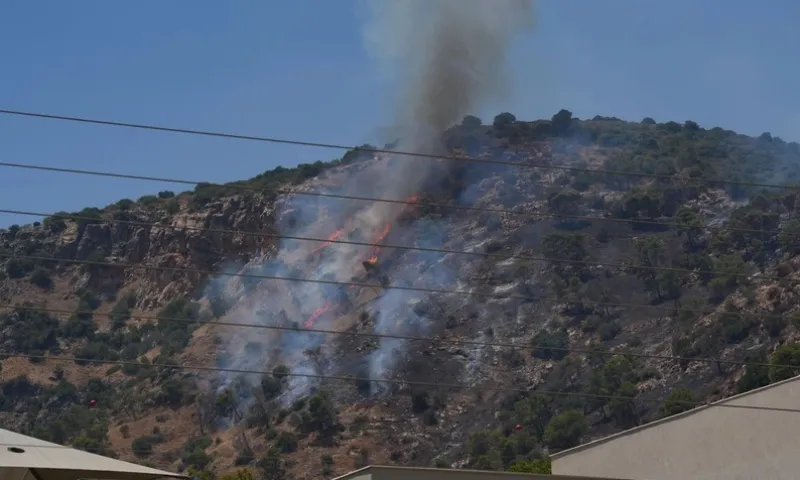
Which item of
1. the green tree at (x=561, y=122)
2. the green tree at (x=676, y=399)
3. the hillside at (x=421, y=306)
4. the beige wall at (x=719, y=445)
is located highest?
the green tree at (x=561, y=122)

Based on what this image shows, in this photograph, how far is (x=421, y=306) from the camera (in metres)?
130

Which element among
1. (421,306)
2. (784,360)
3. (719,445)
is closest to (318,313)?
(421,306)

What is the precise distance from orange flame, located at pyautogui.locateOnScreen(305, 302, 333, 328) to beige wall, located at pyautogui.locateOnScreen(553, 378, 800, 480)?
111 meters

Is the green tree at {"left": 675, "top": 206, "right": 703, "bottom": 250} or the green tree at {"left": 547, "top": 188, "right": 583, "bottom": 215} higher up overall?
the green tree at {"left": 547, "top": 188, "right": 583, "bottom": 215}

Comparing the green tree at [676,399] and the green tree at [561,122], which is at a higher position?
the green tree at [561,122]

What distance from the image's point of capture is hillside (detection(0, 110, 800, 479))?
9794 centimetres

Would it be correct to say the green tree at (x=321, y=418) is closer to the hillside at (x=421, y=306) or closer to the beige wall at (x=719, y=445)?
the hillside at (x=421, y=306)

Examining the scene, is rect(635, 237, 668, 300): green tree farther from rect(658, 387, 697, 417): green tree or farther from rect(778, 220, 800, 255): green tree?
rect(658, 387, 697, 417): green tree

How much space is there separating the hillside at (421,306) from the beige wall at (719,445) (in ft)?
157

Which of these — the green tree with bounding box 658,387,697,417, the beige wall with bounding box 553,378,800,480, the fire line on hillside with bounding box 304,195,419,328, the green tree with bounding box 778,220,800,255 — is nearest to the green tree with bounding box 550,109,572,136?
the fire line on hillside with bounding box 304,195,419,328

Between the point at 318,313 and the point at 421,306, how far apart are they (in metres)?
17.2

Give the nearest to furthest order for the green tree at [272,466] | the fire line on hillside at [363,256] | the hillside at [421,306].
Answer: the green tree at [272,466], the hillside at [421,306], the fire line on hillside at [363,256]

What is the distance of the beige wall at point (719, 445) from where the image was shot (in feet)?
84.8

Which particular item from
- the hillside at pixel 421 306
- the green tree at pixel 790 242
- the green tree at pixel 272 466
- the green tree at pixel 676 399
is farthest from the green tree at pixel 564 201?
the green tree at pixel 272 466
